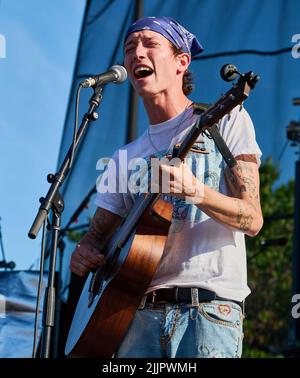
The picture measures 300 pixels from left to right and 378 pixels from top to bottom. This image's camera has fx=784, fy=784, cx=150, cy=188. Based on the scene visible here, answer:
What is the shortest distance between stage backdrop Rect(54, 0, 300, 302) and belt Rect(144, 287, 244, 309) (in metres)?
2.05

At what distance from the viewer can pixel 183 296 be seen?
2592 millimetres

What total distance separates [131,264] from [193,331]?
33cm

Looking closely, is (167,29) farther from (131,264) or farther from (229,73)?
(131,264)

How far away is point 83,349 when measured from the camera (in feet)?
9.55

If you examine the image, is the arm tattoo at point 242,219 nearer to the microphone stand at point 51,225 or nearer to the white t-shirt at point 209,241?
the white t-shirt at point 209,241

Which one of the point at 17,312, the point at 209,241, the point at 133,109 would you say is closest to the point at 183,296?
the point at 209,241

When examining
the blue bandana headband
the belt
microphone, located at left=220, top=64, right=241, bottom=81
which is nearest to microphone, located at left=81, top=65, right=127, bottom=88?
the blue bandana headband

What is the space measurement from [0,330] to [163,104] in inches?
64.4

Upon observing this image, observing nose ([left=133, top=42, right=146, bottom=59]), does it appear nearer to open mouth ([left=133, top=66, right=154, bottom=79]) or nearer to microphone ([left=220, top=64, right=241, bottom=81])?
open mouth ([left=133, top=66, right=154, bottom=79])

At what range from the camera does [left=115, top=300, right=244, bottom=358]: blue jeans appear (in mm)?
2533

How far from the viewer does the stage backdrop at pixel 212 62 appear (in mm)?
4715

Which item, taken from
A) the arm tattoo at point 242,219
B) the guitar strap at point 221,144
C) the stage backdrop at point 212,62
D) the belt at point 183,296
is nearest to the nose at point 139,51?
the guitar strap at point 221,144

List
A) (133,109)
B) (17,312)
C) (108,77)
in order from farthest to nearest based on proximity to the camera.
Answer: (133,109), (17,312), (108,77)
